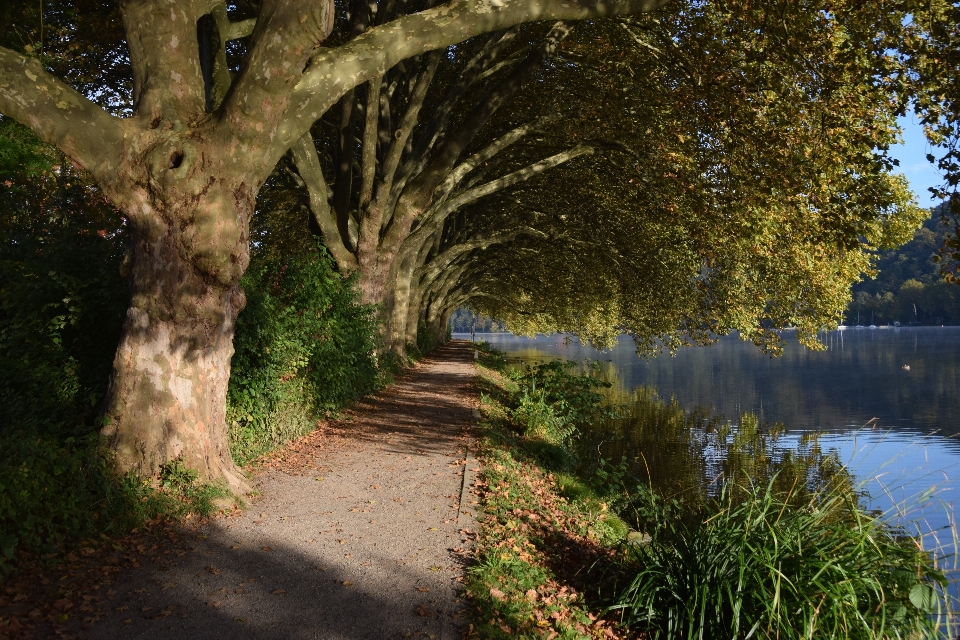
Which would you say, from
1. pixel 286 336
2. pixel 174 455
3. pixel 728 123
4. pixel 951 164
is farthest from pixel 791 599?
pixel 728 123

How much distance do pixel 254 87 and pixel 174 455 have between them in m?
3.30

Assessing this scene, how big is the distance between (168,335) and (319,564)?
2539 mm

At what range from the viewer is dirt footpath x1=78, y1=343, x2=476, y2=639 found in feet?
14.8

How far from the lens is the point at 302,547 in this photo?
19.5 ft

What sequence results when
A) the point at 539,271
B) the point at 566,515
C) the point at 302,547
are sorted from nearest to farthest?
1. the point at 302,547
2. the point at 566,515
3. the point at 539,271

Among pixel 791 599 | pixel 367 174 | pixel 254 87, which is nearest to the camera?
pixel 791 599

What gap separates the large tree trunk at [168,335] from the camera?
6543 millimetres

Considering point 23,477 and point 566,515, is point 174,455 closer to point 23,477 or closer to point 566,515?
point 23,477

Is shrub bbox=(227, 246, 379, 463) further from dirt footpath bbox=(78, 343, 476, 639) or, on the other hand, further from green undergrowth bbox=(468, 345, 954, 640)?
green undergrowth bbox=(468, 345, 954, 640)

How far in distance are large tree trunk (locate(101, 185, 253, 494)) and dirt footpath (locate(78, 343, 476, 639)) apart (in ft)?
2.94

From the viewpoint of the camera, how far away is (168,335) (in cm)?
664

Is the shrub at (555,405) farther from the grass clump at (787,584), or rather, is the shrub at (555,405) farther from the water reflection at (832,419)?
the grass clump at (787,584)

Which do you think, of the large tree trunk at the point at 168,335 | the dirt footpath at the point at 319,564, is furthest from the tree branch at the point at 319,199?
the large tree trunk at the point at 168,335

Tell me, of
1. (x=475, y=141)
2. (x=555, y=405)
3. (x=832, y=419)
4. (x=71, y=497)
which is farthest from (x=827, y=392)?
(x=71, y=497)
